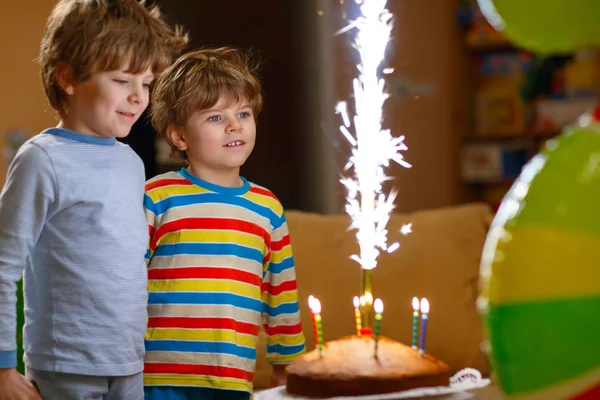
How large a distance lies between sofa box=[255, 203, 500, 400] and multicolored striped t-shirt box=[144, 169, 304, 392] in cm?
58

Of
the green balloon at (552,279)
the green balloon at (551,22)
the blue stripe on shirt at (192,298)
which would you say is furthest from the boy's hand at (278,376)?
the green balloon at (551,22)

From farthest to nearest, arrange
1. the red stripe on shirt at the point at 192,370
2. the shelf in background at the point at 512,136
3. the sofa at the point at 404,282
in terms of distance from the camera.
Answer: the shelf in background at the point at 512,136 < the sofa at the point at 404,282 < the red stripe on shirt at the point at 192,370

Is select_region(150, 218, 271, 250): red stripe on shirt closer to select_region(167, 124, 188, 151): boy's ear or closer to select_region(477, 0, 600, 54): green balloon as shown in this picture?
select_region(167, 124, 188, 151): boy's ear

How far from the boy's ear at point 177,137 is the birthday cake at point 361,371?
0.47m

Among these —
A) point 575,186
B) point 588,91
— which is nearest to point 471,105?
point 588,91

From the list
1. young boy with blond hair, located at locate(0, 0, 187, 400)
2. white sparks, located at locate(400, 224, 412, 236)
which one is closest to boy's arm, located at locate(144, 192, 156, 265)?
young boy with blond hair, located at locate(0, 0, 187, 400)

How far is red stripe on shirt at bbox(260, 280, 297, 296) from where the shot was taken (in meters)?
1.50

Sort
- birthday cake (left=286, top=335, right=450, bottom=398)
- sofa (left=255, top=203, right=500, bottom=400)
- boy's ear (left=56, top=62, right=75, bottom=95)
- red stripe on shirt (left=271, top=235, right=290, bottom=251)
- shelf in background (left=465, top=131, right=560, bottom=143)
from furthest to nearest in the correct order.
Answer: shelf in background (left=465, top=131, right=560, bottom=143)
sofa (left=255, top=203, right=500, bottom=400)
red stripe on shirt (left=271, top=235, right=290, bottom=251)
boy's ear (left=56, top=62, right=75, bottom=95)
birthday cake (left=286, top=335, right=450, bottom=398)

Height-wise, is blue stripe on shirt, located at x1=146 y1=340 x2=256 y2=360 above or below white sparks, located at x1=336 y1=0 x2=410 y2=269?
below

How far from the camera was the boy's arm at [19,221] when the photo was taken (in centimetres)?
114

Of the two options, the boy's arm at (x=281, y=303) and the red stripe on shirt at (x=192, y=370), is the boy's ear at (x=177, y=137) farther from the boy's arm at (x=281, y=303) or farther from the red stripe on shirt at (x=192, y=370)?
the red stripe on shirt at (x=192, y=370)

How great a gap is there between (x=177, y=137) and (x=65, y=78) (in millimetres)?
272

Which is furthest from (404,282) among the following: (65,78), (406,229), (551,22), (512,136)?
(512,136)

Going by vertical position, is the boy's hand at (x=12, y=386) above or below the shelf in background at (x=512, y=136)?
below
